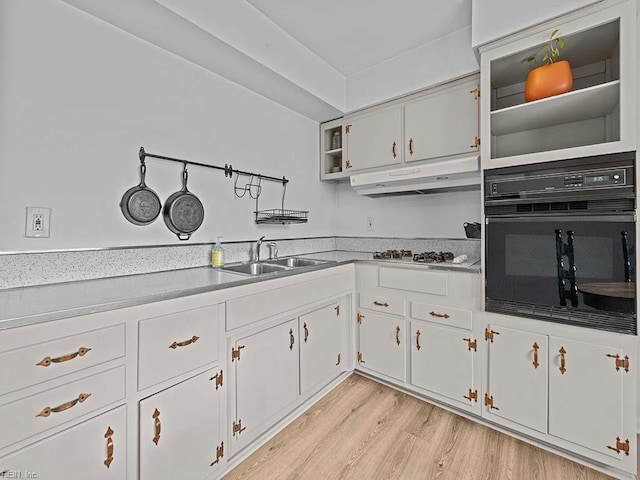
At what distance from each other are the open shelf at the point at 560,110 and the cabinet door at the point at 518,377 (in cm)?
125

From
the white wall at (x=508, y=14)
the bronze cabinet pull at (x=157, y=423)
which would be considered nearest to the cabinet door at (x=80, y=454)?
the bronze cabinet pull at (x=157, y=423)

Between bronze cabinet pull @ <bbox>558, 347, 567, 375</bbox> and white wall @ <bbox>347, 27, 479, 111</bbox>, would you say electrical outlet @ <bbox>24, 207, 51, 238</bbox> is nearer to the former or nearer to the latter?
white wall @ <bbox>347, 27, 479, 111</bbox>

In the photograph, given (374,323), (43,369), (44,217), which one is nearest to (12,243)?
(44,217)

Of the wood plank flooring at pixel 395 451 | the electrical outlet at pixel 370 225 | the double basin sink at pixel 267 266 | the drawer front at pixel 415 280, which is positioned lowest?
the wood plank flooring at pixel 395 451

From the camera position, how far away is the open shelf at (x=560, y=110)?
155cm

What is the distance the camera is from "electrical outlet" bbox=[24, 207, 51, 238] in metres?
1.35

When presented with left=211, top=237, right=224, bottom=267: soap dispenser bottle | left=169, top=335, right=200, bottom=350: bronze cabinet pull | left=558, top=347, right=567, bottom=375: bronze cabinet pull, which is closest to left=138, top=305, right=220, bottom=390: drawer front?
left=169, top=335, right=200, bottom=350: bronze cabinet pull

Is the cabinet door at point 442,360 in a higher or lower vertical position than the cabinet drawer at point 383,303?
lower

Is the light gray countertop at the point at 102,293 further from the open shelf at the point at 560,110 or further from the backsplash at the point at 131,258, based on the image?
the open shelf at the point at 560,110

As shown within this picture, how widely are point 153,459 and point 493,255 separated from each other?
1.92 metres

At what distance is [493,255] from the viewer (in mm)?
1794

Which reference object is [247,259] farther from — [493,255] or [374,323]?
[493,255]

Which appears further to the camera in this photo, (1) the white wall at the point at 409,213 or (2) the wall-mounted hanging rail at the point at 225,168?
(1) the white wall at the point at 409,213

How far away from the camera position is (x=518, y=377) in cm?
170
